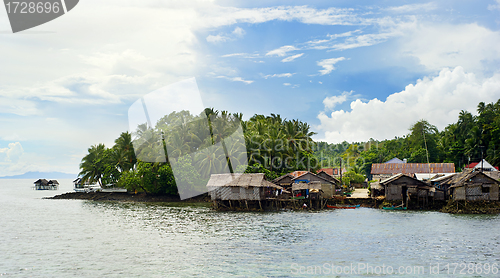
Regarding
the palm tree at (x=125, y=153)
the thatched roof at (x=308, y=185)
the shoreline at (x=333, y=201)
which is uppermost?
the palm tree at (x=125, y=153)

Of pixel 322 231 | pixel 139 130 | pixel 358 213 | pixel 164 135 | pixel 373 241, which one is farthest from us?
pixel 139 130

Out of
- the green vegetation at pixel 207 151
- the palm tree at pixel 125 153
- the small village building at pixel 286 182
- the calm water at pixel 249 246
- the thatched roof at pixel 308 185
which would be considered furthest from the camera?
the palm tree at pixel 125 153

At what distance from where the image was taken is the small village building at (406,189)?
130ft

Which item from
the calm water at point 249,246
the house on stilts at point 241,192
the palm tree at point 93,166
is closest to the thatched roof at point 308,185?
the house on stilts at point 241,192

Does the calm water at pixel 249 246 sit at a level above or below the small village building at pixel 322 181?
below

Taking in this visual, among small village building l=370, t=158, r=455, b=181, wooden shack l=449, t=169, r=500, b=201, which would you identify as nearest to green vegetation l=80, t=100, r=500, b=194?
small village building l=370, t=158, r=455, b=181

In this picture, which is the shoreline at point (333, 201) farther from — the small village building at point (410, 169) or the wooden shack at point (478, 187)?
the small village building at point (410, 169)

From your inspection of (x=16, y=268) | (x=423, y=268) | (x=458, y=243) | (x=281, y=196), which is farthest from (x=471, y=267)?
(x=281, y=196)

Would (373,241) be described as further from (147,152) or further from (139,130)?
(139,130)

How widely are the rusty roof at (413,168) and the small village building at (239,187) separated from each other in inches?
1445

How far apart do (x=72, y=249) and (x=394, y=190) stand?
33.5 metres

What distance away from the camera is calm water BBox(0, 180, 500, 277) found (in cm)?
1683

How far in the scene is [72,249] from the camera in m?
21.1

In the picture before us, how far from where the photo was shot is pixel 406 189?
41.0 meters
